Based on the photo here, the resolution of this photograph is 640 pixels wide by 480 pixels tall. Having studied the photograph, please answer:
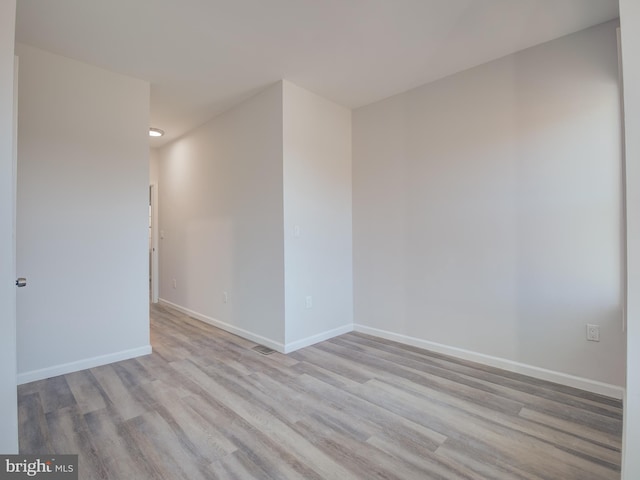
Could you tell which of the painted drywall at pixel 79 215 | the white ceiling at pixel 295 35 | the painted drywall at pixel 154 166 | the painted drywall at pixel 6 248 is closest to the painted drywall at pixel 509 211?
the white ceiling at pixel 295 35

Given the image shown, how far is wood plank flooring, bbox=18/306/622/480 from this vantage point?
157 cm

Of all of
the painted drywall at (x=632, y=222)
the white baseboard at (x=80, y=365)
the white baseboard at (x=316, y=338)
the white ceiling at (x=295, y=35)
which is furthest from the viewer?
the white baseboard at (x=316, y=338)

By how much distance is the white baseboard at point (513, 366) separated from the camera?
87.6 inches

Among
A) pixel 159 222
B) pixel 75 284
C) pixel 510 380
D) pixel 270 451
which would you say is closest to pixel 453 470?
pixel 270 451

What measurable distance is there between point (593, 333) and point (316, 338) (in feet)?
7.49

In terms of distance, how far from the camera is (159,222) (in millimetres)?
5258

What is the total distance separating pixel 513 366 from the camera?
2.62m

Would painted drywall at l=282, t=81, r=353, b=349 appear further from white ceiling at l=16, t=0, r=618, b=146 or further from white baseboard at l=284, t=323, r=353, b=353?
white ceiling at l=16, t=0, r=618, b=146

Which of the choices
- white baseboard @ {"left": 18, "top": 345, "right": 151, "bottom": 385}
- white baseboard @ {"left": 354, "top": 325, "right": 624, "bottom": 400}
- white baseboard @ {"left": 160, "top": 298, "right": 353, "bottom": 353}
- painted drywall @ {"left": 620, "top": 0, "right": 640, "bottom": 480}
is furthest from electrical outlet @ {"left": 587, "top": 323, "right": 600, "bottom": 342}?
white baseboard @ {"left": 18, "top": 345, "right": 151, "bottom": 385}

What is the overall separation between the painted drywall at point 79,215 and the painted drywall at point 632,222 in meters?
3.31

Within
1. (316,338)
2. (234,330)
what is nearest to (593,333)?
(316,338)

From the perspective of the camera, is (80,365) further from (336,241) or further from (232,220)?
(336,241)

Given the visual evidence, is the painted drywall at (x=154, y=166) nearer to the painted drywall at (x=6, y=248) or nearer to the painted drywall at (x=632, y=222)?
the painted drywall at (x=6, y=248)

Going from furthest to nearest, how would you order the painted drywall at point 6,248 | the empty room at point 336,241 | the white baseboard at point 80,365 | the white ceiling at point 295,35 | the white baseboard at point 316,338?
1. the white baseboard at point 316,338
2. the white baseboard at point 80,365
3. the white ceiling at point 295,35
4. the empty room at point 336,241
5. the painted drywall at point 6,248
